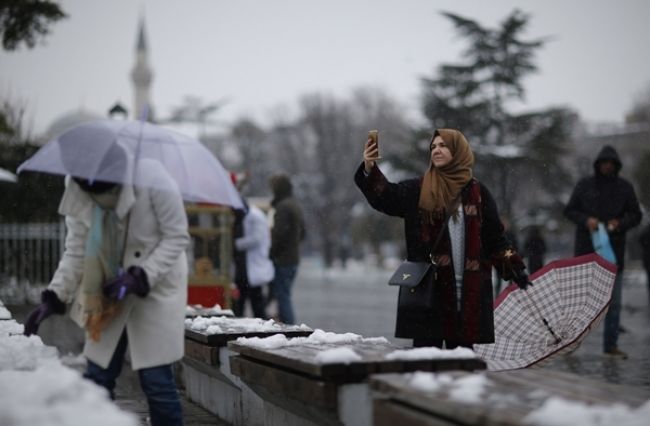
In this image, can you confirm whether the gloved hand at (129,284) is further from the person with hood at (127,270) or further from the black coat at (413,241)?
the black coat at (413,241)

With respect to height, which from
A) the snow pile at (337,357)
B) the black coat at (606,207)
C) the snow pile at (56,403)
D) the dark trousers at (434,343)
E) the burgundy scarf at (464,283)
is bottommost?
the dark trousers at (434,343)

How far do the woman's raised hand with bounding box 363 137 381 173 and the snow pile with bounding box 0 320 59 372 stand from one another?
1907 millimetres

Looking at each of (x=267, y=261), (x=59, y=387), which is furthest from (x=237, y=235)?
(x=59, y=387)

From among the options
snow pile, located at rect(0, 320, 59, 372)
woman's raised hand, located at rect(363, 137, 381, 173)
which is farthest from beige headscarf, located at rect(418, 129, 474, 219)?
snow pile, located at rect(0, 320, 59, 372)

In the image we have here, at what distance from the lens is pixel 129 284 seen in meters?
5.23

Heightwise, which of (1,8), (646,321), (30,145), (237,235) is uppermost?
(1,8)

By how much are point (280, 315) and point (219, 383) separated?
5.34m

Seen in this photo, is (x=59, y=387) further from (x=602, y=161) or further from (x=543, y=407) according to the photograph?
(x=602, y=161)

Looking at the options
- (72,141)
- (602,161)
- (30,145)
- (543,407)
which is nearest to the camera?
(543,407)

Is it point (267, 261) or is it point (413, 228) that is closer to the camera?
point (413, 228)

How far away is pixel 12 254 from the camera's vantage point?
17.7 meters

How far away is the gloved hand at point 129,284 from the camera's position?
5223 millimetres

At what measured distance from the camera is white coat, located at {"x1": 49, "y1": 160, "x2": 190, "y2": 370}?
213 inches

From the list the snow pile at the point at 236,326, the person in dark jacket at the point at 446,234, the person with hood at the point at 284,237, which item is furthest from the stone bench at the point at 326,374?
the person with hood at the point at 284,237
